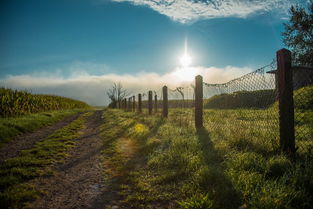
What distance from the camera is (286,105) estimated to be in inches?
119

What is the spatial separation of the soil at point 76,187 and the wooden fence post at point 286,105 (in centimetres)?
287

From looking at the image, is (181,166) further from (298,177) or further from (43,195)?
(43,195)

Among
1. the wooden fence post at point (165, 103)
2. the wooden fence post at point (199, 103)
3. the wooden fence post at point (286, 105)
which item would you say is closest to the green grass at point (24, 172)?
the wooden fence post at point (286, 105)

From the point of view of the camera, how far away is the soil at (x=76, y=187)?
236 cm

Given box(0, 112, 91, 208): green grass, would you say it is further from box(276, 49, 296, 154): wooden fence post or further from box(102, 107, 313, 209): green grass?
box(276, 49, 296, 154): wooden fence post

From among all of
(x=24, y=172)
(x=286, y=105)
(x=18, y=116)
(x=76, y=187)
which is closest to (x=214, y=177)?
(x=286, y=105)

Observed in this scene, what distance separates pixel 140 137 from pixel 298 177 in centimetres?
424

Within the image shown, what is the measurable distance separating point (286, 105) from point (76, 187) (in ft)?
12.0

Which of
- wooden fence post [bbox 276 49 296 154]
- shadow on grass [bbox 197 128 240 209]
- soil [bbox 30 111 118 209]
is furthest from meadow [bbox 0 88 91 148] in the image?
wooden fence post [bbox 276 49 296 154]

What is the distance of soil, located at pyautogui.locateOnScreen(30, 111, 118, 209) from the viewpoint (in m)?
2.36

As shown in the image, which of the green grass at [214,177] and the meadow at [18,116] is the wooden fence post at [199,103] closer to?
the green grass at [214,177]

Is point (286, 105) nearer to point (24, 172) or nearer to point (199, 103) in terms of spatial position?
point (199, 103)

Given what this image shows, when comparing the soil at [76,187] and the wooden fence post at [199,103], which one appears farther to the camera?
the wooden fence post at [199,103]

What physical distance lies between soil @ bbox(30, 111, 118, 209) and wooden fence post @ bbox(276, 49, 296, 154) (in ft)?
9.41
